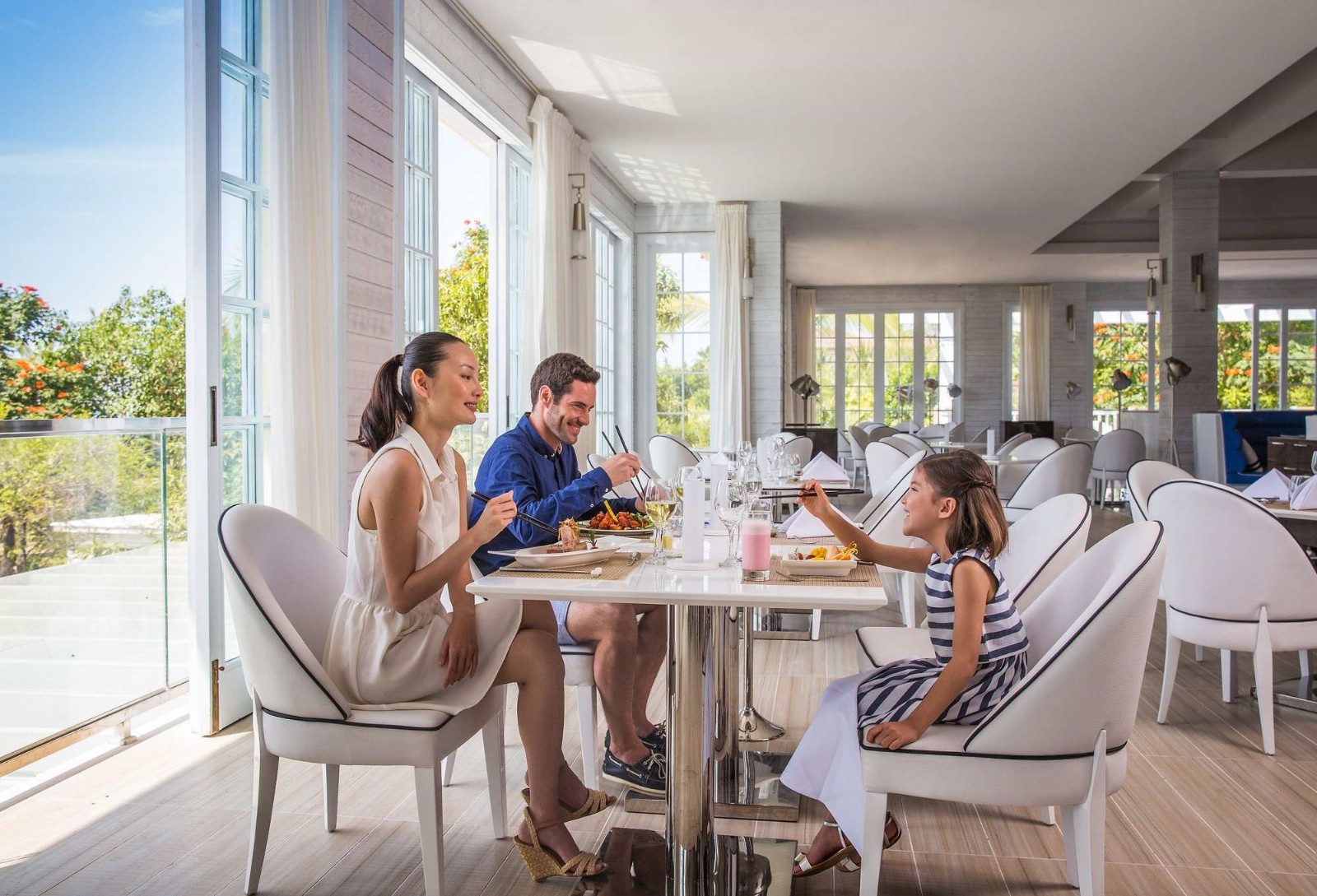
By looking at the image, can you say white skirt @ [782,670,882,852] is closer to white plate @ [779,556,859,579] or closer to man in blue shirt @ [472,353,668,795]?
white plate @ [779,556,859,579]

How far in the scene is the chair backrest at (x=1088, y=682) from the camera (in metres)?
1.72

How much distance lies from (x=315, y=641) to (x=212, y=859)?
586 millimetres

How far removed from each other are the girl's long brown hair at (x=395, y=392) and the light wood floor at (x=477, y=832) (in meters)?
0.98

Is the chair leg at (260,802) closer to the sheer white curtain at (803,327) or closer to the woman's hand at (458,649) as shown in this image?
the woman's hand at (458,649)

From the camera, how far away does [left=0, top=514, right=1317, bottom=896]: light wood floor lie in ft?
7.05

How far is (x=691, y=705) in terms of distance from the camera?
1950mm

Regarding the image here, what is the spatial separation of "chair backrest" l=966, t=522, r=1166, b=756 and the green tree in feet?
14.1

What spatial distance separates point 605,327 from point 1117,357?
36.5ft

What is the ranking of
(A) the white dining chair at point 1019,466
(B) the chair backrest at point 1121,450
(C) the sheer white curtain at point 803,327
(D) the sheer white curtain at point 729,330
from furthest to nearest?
(C) the sheer white curtain at point 803,327
(B) the chair backrest at point 1121,450
(D) the sheer white curtain at point 729,330
(A) the white dining chair at point 1019,466

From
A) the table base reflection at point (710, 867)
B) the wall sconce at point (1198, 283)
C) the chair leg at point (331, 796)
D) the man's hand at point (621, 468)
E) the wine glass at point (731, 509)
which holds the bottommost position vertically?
the table base reflection at point (710, 867)

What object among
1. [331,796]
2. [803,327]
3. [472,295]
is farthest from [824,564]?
[803,327]

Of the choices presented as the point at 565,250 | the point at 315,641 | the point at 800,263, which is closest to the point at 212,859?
the point at 315,641

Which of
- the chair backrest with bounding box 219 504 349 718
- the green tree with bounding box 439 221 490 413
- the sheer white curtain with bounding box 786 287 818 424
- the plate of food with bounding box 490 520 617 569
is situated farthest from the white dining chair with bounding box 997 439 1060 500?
the sheer white curtain with bounding box 786 287 818 424

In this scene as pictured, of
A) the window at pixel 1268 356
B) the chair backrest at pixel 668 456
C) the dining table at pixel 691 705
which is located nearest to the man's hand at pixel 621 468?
the dining table at pixel 691 705
